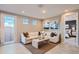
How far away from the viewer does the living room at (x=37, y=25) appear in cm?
191

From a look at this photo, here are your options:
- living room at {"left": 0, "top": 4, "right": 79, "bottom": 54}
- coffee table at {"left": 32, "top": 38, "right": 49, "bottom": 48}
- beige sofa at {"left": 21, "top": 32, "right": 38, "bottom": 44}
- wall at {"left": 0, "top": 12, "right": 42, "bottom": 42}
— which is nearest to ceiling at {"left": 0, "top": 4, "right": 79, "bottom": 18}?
living room at {"left": 0, "top": 4, "right": 79, "bottom": 54}

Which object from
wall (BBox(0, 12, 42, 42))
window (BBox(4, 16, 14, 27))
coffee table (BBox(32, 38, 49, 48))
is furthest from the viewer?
coffee table (BBox(32, 38, 49, 48))

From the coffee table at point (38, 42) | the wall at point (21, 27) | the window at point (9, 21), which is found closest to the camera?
the window at point (9, 21)

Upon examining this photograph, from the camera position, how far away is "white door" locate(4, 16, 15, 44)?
6.22ft

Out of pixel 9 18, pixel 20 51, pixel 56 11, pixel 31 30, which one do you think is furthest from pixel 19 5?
pixel 20 51

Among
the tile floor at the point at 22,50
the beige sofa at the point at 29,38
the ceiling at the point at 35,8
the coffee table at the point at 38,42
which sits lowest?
the tile floor at the point at 22,50

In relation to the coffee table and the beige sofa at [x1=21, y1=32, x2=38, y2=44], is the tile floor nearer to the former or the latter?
the beige sofa at [x1=21, y1=32, x2=38, y2=44]

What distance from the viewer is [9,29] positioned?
1.97 meters

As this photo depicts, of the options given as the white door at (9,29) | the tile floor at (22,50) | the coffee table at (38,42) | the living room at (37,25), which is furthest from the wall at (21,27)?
the coffee table at (38,42)

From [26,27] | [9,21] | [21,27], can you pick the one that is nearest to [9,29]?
[9,21]

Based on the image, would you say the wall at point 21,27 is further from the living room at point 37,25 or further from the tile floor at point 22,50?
the tile floor at point 22,50

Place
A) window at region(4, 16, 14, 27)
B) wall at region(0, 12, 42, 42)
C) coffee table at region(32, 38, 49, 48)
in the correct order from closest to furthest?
window at region(4, 16, 14, 27), wall at region(0, 12, 42, 42), coffee table at region(32, 38, 49, 48)

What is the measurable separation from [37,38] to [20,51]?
0.65m
